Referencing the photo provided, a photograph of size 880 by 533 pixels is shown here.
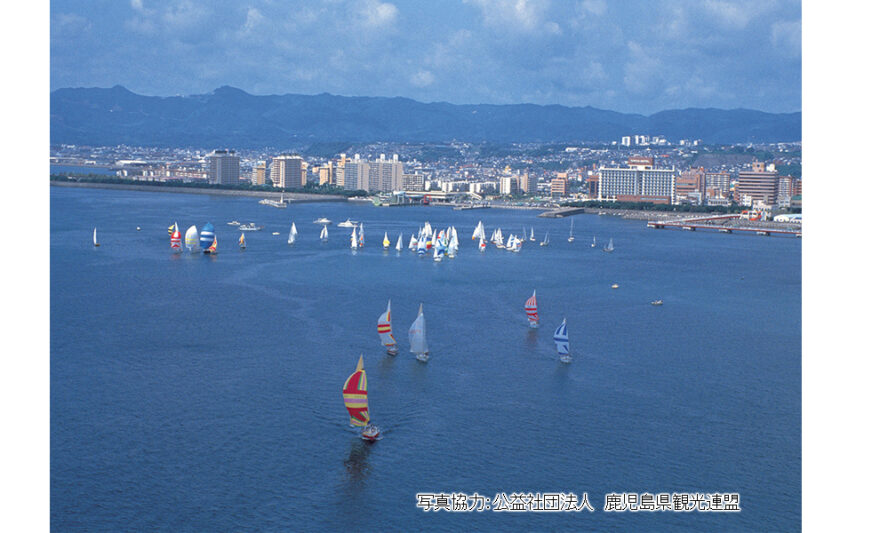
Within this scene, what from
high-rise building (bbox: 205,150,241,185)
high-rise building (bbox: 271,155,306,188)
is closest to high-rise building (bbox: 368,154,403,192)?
high-rise building (bbox: 271,155,306,188)

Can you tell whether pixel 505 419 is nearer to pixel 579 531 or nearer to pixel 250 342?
pixel 579 531

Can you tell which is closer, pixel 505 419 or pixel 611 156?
pixel 505 419

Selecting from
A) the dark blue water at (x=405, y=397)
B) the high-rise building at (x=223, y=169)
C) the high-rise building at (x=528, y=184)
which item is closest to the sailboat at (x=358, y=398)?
the dark blue water at (x=405, y=397)

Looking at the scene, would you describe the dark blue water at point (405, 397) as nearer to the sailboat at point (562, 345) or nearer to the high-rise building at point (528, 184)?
the sailboat at point (562, 345)

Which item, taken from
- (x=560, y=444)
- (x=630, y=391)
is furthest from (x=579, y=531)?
(x=630, y=391)

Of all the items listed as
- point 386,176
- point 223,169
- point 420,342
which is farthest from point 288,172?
point 420,342

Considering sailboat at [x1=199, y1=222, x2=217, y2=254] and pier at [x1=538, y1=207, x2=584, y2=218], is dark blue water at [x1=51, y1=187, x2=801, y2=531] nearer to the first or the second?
sailboat at [x1=199, y1=222, x2=217, y2=254]

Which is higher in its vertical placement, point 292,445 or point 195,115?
point 195,115
